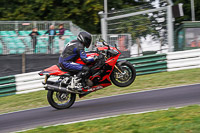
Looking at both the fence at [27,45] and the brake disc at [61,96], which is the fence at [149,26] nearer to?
the fence at [27,45]

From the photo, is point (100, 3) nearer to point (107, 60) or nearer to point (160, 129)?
point (107, 60)

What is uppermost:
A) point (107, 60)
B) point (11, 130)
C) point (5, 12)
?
point (5, 12)

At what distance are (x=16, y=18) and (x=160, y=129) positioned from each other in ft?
51.6

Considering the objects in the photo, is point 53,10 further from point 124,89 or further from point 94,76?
point 94,76

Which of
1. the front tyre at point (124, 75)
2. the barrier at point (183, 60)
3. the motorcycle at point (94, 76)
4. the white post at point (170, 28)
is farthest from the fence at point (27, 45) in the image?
the front tyre at point (124, 75)

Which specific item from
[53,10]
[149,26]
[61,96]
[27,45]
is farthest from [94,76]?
[53,10]

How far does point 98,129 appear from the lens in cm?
561

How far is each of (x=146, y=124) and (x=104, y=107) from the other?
7.33 feet

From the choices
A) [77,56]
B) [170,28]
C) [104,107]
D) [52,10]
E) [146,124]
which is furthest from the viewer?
[52,10]

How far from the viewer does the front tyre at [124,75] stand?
8016 mm

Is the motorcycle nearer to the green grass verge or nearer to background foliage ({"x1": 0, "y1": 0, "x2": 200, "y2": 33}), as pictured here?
the green grass verge

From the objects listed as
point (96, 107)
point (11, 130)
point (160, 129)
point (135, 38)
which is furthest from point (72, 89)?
point (135, 38)

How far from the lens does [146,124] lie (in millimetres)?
5562

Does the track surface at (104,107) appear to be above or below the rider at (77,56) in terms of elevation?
below
